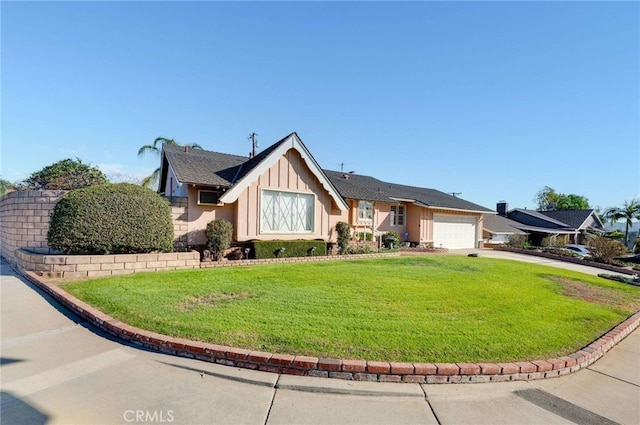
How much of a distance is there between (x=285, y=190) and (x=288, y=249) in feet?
9.22

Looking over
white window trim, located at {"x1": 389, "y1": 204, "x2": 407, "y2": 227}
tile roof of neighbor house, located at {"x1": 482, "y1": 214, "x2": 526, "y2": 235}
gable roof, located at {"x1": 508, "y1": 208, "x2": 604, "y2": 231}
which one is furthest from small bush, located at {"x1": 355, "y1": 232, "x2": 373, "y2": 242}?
gable roof, located at {"x1": 508, "y1": 208, "x2": 604, "y2": 231}

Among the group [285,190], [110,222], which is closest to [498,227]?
[285,190]

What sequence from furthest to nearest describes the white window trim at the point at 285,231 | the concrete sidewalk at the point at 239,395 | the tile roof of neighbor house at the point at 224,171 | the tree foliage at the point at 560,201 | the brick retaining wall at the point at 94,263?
the tree foliage at the point at 560,201
the white window trim at the point at 285,231
the tile roof of neighbor house at the point at 224,171
the brick retaining wall at the point at 94,263
the concrete sidewalk at the point at 239,395

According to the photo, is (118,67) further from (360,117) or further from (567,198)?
(567,198)

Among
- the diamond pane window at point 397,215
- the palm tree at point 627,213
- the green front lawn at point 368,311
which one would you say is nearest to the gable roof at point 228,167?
the green front lawn at point 368,311

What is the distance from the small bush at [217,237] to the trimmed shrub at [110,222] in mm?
1702

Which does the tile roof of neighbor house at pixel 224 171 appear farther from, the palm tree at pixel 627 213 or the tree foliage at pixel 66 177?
the palm tree at pixel 627 213

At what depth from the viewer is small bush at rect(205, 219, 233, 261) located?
11.6 metres

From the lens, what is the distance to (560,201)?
5978cm

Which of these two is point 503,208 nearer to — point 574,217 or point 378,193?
point 574,217

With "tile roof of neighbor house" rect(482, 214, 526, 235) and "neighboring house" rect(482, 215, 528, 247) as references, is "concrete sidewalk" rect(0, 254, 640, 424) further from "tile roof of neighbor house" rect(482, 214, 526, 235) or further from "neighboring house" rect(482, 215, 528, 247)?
"tile roof of neighbor house" rect(482, 214, 526, 235)

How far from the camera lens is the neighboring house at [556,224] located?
34656 millimetres

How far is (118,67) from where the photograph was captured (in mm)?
13008

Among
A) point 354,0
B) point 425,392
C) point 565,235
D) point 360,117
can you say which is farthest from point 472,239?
point 425,392
